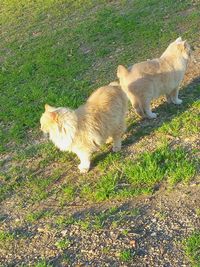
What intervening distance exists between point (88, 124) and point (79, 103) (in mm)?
1993

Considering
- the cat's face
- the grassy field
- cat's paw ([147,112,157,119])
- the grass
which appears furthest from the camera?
cat's paw ([147,112,157,119])

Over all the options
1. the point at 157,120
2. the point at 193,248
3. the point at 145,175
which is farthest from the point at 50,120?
the point at 193,248

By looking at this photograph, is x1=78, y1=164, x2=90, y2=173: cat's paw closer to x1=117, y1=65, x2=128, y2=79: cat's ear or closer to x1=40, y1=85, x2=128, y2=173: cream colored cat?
x1=40, y1=85, x2=128, y2=173: cream colored cat

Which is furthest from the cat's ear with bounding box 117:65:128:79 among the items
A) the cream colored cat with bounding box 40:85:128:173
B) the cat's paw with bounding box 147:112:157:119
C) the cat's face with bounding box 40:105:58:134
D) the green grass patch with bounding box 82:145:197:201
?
the green grass patch with bounding box 82:145:197:201

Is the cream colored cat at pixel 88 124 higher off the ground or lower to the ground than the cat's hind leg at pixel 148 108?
higher

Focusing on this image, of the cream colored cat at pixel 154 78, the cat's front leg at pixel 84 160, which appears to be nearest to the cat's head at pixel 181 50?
the cream colored cat at pixel 154 78

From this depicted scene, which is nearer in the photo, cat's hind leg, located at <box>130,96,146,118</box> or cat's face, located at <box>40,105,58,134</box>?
cat's face, located at <box>40,105,58,134</box>

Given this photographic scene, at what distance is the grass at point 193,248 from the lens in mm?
4353

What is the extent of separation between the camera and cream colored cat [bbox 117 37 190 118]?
6.76m

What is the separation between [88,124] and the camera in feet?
19.7

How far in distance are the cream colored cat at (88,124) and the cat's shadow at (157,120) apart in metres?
0.22

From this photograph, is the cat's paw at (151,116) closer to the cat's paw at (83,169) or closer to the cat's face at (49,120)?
the cat's paw at (83,169)

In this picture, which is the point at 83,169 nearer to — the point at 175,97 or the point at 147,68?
the point at 147,68

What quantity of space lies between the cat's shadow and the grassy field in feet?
0.05
